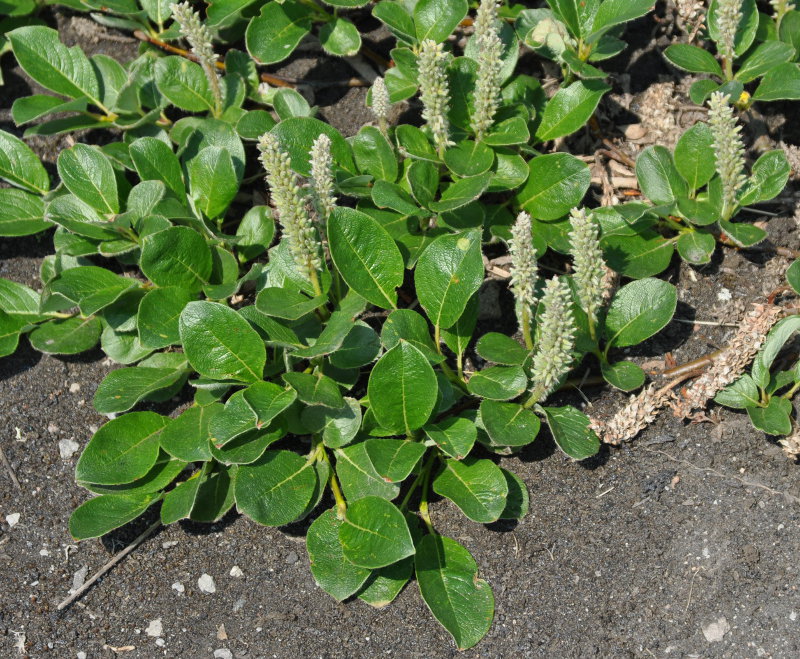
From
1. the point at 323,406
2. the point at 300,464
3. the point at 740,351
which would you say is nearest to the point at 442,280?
the point at 323,406

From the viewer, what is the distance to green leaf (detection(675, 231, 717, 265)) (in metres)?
2.71

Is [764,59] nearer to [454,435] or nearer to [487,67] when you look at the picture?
[487,67]

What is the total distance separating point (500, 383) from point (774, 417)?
2.65 feet

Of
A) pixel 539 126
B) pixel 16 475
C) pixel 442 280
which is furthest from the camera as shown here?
pixel 539 126

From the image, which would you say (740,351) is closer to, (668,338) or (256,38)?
(668,338)

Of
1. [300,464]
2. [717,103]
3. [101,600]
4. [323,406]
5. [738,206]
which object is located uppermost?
[717,103]

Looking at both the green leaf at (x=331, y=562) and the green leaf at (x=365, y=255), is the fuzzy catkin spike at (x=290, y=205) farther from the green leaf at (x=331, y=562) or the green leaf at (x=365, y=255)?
the green leaf at (x=331, y=562)

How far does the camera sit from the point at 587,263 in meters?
2.40

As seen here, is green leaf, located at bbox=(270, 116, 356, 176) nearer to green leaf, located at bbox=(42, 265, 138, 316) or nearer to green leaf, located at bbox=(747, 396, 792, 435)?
green leaf, located at bbox=(42, 265, 138, 316)

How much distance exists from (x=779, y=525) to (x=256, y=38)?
2.39 metres

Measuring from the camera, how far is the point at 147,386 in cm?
260

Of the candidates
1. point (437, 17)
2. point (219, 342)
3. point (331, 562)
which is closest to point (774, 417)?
point (331, 562)

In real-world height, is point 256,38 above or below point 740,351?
above

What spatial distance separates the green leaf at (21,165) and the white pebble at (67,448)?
3.03ft
